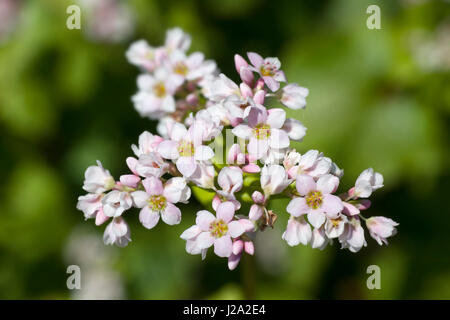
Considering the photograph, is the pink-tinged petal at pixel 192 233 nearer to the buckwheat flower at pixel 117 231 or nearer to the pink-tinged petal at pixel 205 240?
the pink-tinged petal at pixel 205 240

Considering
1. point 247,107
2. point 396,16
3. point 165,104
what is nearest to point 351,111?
point 396,16

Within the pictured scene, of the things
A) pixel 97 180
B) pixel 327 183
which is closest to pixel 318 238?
pixel 327 183

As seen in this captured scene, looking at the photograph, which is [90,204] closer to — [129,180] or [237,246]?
[129,180]

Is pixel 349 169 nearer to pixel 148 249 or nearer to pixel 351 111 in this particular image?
pixel 351 111

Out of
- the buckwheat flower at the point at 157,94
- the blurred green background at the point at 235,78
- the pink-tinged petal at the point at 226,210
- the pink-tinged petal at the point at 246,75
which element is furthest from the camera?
the blurred green background at the point at 235,78

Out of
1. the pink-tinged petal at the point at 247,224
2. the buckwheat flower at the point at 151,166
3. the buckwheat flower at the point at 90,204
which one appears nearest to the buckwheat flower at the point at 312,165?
the pink-tinged petal at the point at 247,224

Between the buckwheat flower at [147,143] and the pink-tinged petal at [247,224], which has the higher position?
the buckwheat flower at [147,143]
